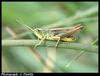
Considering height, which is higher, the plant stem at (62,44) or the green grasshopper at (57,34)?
the green grasshopper at (57,34)

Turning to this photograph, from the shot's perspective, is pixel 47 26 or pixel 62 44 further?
pixel 47 26

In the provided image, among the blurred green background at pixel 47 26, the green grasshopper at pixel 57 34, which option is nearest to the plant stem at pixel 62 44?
the green grasshopper at pixel 57 34

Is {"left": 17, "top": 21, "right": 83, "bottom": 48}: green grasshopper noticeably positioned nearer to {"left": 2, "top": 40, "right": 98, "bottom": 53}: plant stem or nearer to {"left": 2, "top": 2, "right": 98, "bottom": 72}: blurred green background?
{"left": 2, "top": 40, "right": 98, "bottom": 53}: plant stem

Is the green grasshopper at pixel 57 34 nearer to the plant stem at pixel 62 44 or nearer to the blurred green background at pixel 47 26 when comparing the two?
the plant stem at pixel 62 44

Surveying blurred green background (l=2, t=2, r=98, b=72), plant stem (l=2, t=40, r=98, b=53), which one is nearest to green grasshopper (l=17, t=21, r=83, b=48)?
plant stem (l=2, t=40, r=98, b=53)

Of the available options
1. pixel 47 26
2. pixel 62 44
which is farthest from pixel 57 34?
pixel 47 26

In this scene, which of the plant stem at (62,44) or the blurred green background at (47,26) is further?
the blurred green background at (47,26)

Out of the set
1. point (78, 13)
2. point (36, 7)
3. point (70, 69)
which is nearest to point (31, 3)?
point (36, 7)

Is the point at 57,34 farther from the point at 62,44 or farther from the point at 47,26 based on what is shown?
the point at 47,26
